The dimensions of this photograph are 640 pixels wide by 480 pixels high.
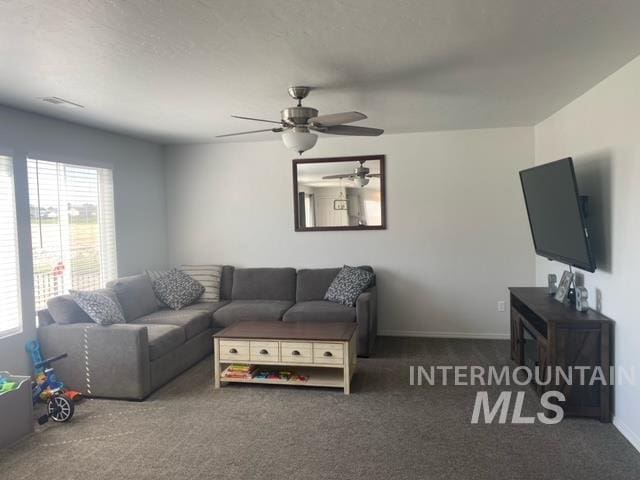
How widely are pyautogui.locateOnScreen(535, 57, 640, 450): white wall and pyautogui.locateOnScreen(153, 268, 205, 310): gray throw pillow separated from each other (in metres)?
4.00

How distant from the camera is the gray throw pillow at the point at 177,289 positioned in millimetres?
5070

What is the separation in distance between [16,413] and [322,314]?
8.83ft

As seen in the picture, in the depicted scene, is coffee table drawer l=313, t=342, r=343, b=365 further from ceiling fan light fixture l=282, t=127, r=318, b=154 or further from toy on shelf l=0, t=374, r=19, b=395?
toy on shelf l=0, t=374, r=19, b=395

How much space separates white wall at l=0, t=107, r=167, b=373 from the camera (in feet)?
12.3

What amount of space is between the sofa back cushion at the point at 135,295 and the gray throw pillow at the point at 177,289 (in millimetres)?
100

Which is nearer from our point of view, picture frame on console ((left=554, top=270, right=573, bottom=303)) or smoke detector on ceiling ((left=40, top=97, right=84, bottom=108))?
smoke detector on ceiling ((left=40, top=97, right=84, bottom=108))

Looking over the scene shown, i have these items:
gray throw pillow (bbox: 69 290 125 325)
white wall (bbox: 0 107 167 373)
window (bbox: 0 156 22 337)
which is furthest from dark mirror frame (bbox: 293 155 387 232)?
window (bbox: 0 156 22 337)

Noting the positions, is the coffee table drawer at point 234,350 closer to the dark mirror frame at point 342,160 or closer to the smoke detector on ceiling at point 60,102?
the dark mirror frame at point 342,160

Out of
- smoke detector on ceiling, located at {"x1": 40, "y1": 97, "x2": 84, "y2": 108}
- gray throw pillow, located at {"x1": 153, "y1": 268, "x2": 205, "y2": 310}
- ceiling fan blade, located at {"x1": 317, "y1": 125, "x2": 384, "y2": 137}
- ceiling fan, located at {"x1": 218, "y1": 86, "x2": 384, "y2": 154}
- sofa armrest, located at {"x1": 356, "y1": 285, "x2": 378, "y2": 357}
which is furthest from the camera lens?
gray throw pillow, located at {"x1": 153, "y1": 268, "x2": 205, "y2": 310}

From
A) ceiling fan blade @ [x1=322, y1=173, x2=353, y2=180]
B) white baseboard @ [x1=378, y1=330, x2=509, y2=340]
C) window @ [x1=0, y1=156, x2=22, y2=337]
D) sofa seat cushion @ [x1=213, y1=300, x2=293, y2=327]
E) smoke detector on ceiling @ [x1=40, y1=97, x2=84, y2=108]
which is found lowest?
white baseboard @ [x1=378, y1=330, x2=509, y2=340]

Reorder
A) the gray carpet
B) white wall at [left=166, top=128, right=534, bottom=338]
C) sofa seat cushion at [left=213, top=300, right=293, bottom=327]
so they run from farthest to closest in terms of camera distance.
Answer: white wall at [left=166, top=128, right=534, bottom=338] → sofa seat cushion at [left=213, top=300, right=293, bottom=327] → the gray carpet

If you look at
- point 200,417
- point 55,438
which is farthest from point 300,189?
point 55,438

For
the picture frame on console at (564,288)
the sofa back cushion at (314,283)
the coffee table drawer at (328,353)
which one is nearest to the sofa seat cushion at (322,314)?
the sofa back cushion at (314,283)

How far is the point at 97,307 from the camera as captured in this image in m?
3.90
